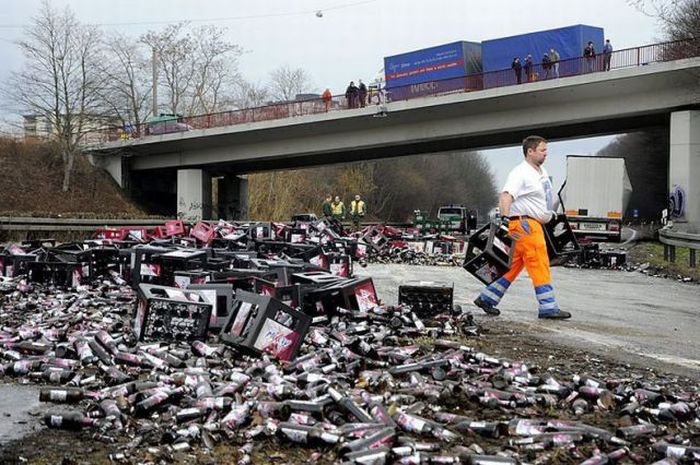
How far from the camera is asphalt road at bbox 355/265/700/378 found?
636 centimetres

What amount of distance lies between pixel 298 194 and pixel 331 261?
A: 51253 mm

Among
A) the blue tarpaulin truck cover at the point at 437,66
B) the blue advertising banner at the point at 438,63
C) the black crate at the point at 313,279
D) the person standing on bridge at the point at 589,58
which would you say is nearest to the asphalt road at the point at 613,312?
the black crate at the point at 313,279

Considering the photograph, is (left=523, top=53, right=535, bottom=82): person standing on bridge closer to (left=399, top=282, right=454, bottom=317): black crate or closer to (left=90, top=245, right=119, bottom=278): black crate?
(left=90, top=245, right=119, bottom=278): black crate

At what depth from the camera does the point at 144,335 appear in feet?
20.5

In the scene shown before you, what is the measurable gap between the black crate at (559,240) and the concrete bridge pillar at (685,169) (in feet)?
72.2

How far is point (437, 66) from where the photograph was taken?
35375mm

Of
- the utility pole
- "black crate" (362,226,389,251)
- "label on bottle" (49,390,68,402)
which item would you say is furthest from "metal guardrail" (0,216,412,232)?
the utility pole

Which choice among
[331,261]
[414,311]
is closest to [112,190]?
[331,261]

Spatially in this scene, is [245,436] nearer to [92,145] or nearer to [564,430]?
[564,430]

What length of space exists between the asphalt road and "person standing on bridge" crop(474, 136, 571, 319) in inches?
9.8

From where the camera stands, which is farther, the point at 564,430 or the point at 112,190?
the point at 112,190

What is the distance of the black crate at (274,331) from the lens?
5.58 m

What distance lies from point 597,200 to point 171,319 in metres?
24.6

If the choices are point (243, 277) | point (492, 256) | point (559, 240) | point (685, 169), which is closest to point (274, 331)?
point (243, 277)
